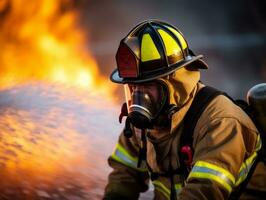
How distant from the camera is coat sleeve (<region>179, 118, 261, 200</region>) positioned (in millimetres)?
1775

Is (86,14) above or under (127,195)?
above

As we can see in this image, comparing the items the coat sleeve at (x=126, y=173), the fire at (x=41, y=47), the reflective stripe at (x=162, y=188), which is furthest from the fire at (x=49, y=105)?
the reflective stripe at (x=162, y=188)

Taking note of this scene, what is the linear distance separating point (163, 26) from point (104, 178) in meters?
1.70

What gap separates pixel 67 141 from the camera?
384 cm

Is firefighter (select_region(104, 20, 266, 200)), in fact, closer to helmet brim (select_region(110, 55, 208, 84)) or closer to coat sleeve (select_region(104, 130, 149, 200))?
helmet brim (select_region(110, 55, 208, 84))

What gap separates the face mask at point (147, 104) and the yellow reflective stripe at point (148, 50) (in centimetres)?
12

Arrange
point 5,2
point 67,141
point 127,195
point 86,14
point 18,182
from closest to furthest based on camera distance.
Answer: point 127,195 → point 18,182 → point 67,141 → point 5,2 → point 86,14

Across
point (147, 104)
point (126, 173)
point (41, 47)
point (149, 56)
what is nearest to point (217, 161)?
point (147, 104)

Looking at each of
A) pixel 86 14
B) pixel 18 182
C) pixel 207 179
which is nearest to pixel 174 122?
pixel 207 179

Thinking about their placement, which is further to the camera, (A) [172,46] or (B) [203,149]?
(A) [172,46]

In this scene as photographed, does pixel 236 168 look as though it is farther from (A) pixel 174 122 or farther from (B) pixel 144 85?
(B) pixel 144 85

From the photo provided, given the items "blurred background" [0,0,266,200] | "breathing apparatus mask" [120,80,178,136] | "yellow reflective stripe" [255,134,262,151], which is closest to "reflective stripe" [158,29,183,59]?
"breathing apparatus mask" [120,80,178,136]

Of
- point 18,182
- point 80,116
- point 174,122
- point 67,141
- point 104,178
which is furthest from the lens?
point 80,116

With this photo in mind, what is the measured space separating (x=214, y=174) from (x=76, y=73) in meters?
4.01
